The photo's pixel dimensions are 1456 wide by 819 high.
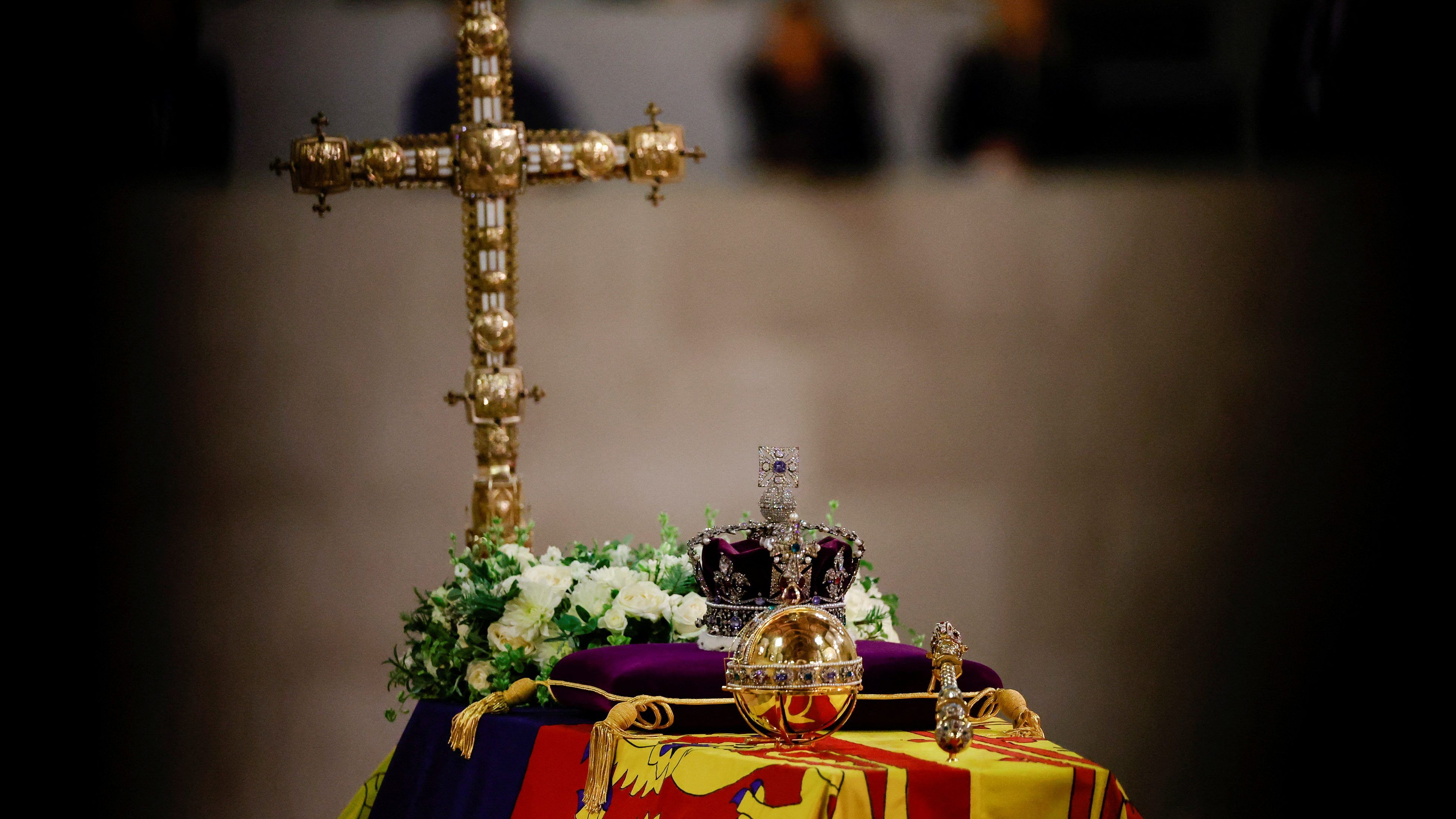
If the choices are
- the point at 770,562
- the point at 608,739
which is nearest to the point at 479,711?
the point at 608,739

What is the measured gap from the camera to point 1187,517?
429 centimetres

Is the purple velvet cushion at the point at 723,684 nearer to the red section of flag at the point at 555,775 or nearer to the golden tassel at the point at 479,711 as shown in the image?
the red section of flag at the point at 555,775

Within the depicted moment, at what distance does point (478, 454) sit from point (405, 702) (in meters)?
1.34

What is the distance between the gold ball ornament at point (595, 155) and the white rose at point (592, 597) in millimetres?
997

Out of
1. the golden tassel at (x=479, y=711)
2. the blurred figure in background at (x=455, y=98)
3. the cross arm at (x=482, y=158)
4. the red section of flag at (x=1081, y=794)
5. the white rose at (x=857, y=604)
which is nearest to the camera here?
the red section of flag at (x=1081, y=794)

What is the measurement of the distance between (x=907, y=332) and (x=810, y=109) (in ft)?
2.37

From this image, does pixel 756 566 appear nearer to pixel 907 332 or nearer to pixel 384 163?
pixel 384 163

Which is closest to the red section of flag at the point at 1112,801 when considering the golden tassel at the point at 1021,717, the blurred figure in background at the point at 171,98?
the golden tassel at the point at 1021,717

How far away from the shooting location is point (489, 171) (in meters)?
3.08

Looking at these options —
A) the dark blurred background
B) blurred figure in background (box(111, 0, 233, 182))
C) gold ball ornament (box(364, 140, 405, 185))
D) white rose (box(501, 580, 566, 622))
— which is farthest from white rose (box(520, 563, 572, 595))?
blurred figure in background (box(111, 0, 233, 182))

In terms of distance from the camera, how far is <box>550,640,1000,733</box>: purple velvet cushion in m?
2.01

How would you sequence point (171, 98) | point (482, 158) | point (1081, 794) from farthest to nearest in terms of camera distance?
point (171, 98)
point (482, 158)
point (1081, 794)

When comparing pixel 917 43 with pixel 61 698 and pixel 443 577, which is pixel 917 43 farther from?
pixel 61 698

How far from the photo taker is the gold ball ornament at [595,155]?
3.11m
